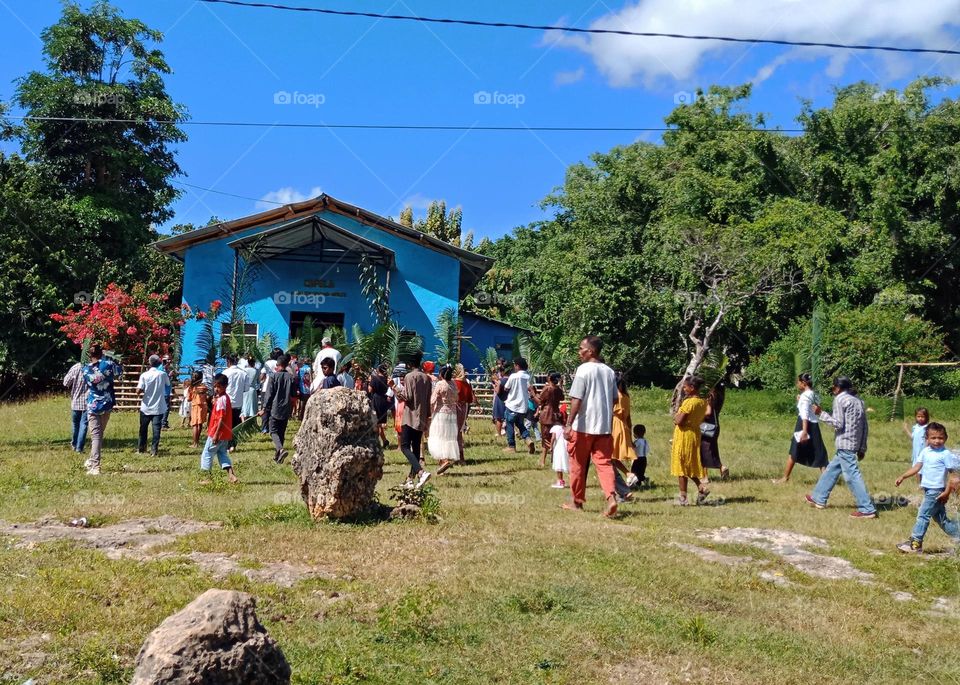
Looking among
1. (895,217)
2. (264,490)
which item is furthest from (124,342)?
(895,217)

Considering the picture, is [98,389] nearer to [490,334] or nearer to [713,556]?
[713,556]

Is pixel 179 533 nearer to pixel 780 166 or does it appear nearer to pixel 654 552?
pixel 654 552

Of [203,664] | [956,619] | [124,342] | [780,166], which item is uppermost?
[780,166]

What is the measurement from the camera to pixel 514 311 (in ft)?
124

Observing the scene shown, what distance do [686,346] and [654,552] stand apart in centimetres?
2129

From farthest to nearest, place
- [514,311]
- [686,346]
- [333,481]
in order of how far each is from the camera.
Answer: [514,311]
[686,346]
[333,481]

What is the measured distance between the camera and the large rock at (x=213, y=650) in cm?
355

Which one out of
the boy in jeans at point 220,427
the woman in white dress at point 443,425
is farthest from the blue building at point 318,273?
the boy in jeans at point 220,427

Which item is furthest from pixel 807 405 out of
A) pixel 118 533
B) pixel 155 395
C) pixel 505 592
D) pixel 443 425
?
pixel 155 395

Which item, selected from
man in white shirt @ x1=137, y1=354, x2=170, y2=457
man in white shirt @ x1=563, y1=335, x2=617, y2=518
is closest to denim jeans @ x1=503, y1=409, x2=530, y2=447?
man in white shirt @ x1=137, y1=354, x2=170, y2=457

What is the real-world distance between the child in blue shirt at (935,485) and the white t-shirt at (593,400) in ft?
9.96

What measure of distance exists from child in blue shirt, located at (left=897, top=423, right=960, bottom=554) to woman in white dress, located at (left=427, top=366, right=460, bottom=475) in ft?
20.0

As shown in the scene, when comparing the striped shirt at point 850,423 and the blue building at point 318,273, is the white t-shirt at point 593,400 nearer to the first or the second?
the striped shirt at point 850,423

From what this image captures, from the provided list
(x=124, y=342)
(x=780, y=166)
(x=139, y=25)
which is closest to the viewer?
(x=124, y=342)
